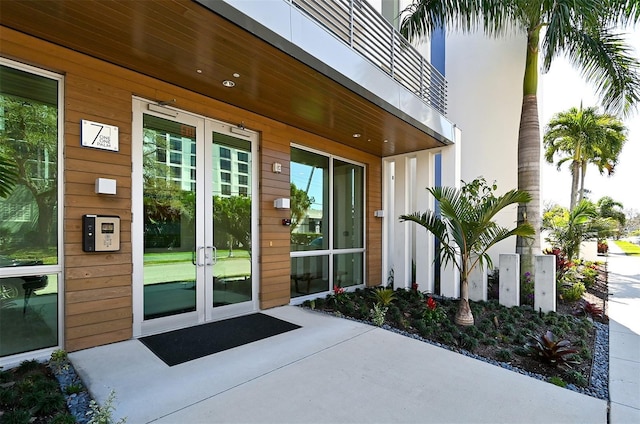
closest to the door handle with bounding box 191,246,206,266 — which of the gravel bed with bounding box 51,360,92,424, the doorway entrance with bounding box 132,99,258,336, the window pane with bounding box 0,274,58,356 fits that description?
the doorway entrance with bounding box 132,99,258,336

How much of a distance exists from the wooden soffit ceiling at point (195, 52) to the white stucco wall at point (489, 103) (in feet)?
16.6

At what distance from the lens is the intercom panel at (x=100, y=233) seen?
3275 millimetres

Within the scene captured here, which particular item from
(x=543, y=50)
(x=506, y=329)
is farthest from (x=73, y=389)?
(x=543, y=50)

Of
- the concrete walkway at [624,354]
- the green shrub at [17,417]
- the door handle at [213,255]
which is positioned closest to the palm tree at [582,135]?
the concrete walkway at [624,354]

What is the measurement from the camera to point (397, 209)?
7.26 meters

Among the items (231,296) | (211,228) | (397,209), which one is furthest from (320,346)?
(397,209)

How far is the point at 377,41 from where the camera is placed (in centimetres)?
483

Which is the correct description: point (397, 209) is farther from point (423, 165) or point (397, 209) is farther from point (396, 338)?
point (396, 338)

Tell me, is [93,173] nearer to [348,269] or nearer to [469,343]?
[469,343]

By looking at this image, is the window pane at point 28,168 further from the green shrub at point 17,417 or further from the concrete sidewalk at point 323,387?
the green shrub at point 17,417

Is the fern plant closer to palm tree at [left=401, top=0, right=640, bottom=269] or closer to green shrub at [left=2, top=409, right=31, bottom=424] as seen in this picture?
palm tree at [left=401, top=0, right=640, bottom=269]

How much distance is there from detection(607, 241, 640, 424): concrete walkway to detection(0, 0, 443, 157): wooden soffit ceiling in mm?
3868

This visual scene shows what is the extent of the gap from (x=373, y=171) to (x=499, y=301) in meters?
3.49

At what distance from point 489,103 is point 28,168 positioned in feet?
31.8
